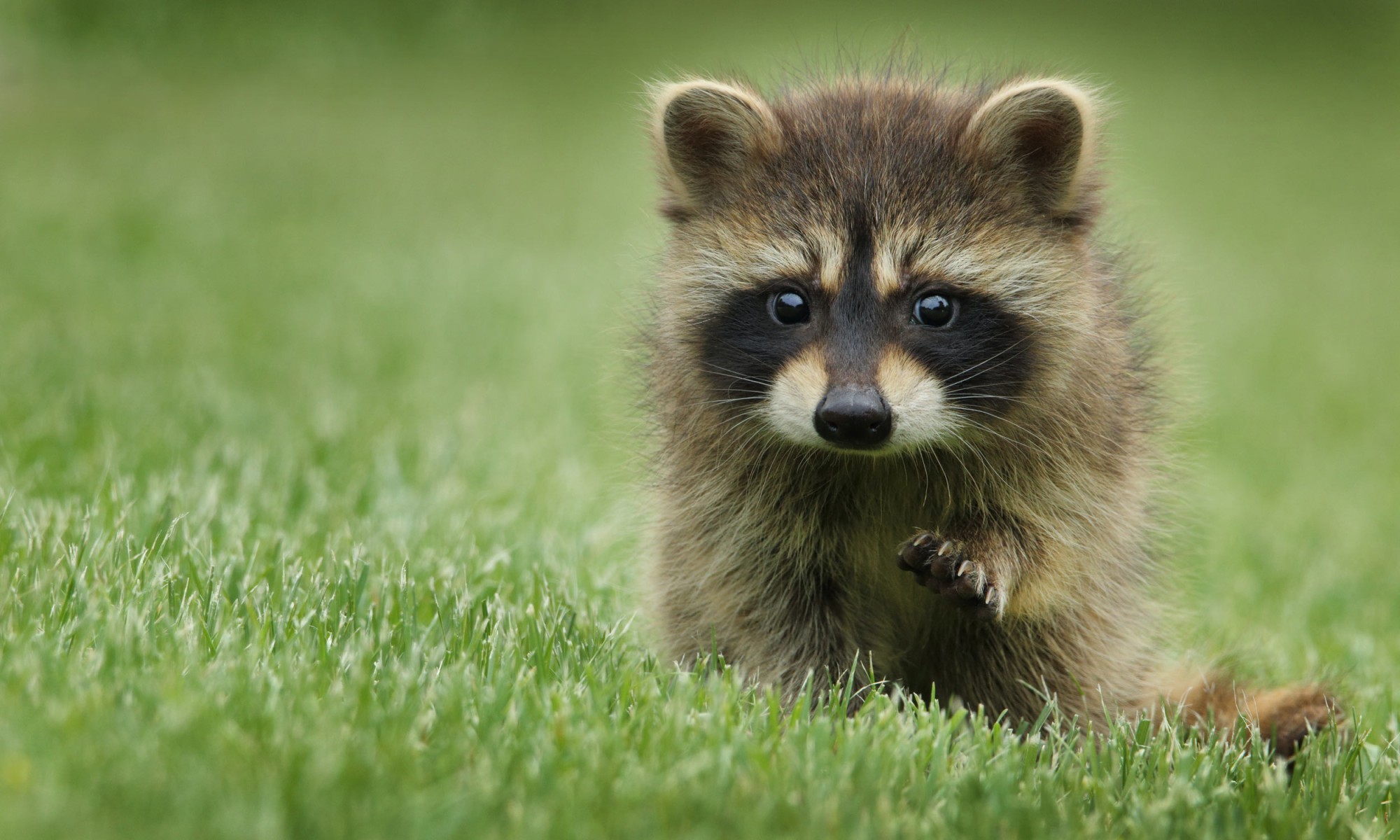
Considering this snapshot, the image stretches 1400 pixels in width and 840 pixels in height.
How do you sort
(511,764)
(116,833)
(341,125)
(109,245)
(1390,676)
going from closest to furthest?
(116,833) < (511,764) < (1390,676) < (109,245) < (341,125)

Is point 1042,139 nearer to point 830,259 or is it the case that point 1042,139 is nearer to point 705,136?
point 830,259

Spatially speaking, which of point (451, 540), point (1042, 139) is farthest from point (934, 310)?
point (451, 540)

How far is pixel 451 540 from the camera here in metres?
4.24

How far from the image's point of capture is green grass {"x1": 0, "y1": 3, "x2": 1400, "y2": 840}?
2.21 m

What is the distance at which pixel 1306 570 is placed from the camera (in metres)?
5.50

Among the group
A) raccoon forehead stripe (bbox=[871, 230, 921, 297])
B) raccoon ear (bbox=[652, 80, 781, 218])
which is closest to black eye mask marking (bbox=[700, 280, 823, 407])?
raccoon forehead stripe (bbox=[871, 230, 921, 297])

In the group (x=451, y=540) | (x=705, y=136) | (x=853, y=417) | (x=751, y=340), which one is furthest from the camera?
(x=451, y=540)

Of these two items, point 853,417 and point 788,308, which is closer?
point 853,417

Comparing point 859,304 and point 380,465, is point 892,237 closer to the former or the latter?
point 859,304

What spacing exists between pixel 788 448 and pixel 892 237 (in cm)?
59

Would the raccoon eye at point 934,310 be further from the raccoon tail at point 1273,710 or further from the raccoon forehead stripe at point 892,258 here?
the raccoon tail at point 1273,710

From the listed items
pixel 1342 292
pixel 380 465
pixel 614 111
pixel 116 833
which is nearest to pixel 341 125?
pixel 614 111

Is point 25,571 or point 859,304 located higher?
point 859,304

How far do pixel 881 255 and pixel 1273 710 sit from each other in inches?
60.3
